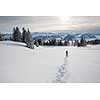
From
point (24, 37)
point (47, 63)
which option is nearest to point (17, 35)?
point (24, 37)

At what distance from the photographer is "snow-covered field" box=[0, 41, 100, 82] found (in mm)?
3166

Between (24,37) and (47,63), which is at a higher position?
(24,37)

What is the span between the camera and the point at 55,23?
317cm

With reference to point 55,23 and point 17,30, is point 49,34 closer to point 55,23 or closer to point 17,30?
point 55,23

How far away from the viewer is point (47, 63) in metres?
3.17

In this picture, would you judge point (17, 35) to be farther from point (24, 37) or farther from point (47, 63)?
point (47, 63)

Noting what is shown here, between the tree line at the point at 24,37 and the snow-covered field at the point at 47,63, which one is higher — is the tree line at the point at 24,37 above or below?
above

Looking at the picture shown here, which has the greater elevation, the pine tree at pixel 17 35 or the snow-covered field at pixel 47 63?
the pine tree at pixel 17 35

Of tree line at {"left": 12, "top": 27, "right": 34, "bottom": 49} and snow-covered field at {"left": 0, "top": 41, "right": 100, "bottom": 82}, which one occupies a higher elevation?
tree line at {"left": 12, "top": 27, "right": 34, "bottom": 49}

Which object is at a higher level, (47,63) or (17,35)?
(17,35)

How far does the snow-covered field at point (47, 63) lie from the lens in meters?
3.17

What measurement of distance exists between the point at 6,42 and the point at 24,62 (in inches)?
11.3
